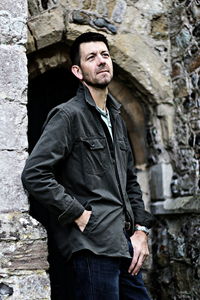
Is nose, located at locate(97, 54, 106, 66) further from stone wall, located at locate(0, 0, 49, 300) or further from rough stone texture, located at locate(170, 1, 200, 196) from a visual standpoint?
rough stone texture, located at locate(170, 1, 200, 196)

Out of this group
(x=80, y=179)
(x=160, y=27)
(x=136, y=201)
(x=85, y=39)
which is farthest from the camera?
(x=160, y=27)

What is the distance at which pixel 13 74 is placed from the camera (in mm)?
2594

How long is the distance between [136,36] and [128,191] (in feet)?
5.51

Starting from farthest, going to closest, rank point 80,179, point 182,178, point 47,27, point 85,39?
point 182,178 < point 47,27 < point 85,39 < point 80,179

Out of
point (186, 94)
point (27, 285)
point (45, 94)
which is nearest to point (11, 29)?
point (27, 285)

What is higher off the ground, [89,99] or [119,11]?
[119,11]

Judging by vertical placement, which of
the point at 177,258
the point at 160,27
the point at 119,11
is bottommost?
the point at 177,258

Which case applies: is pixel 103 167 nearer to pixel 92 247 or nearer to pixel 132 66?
pixel 92 247

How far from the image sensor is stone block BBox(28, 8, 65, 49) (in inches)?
146

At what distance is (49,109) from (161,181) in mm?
1073

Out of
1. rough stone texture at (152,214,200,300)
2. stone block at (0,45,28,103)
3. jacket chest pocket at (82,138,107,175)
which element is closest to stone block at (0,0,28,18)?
stone block at (0,45,28,103)

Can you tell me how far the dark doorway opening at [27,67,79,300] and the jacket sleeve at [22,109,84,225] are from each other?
4.94ft

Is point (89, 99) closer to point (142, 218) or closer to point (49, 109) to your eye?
point (142, 218)

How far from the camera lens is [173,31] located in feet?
13.6
